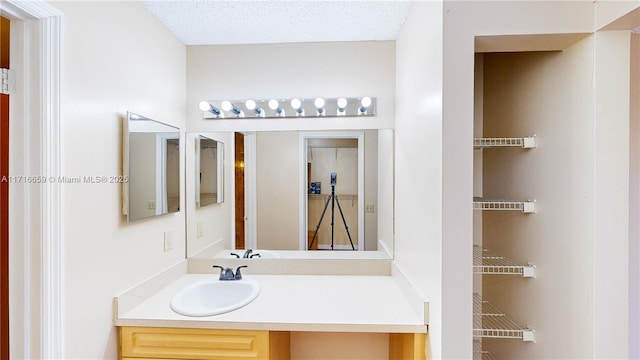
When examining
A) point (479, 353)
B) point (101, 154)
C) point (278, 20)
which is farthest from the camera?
point (278, 20)

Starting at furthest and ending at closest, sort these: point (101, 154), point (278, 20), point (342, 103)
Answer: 1. point (342, 103)
2. point (278, 20)
3. point (101, 154)

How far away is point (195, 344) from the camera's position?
1.42 m

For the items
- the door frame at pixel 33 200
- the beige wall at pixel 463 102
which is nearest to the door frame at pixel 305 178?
the beige wall at pixel 463 102

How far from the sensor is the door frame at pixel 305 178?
2049 millimetres

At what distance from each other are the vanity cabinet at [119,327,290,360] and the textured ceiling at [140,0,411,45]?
1.62 meters

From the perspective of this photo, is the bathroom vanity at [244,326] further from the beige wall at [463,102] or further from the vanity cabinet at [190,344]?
the beige wall at [463,102]

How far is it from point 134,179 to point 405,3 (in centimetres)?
162

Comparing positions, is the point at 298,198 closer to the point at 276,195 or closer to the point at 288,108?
the point at 276,195

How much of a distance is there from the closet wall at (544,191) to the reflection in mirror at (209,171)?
1.61 m

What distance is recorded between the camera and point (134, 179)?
1.47 meters

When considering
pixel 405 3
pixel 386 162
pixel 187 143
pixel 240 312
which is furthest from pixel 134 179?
pixel 405 3

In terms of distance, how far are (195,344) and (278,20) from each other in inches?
68.2

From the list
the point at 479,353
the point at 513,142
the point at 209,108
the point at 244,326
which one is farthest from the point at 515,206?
the point at 209,108

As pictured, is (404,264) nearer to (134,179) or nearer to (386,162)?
(386,162)
